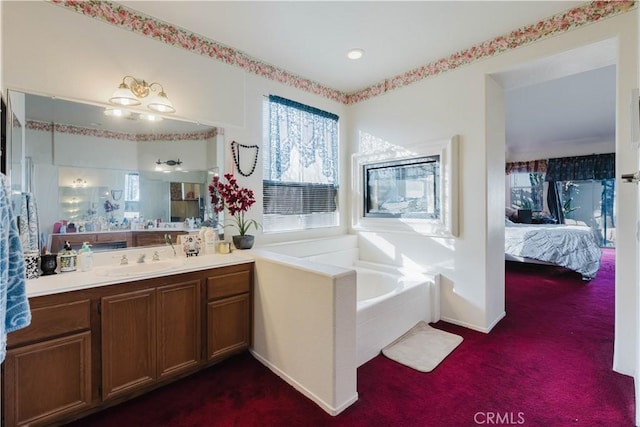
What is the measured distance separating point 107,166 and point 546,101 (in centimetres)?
537

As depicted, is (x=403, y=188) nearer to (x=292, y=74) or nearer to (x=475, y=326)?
(x=475, y=326)

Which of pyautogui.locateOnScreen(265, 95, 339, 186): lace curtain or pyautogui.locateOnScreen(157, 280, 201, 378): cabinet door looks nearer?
pyautogui.locateOnScreen(157, 280, 201, 378): cabinet door

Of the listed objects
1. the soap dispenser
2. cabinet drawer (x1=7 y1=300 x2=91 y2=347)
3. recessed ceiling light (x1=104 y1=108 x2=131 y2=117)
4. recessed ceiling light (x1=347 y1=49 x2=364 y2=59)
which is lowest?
cabinet drawer (x1=7 y1=300 x2=91 y2=347)

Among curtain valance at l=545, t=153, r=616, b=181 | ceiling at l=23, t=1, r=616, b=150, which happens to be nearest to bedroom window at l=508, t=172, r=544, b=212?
curtain valance at l=545, t=153, r=616, b=181

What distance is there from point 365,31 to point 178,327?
8.82 ft

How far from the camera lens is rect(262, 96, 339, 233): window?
314 cm

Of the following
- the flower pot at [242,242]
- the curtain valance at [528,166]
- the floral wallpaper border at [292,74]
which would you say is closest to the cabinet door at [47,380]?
the flower pot at [242,242]

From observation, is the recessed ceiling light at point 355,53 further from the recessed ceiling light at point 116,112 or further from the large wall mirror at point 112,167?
the recessed ceiling light at point 116,112

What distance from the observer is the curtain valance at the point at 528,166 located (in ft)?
24.1

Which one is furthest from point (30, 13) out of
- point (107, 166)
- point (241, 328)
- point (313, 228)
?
point (313, 228)

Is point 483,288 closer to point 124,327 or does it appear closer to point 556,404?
point 556,404

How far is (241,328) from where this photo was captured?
232cm

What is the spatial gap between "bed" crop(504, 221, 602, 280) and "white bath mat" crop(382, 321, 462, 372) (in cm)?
308

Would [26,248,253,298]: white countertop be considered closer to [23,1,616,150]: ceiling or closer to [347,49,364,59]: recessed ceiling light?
[23,1,616,150]: ceiling
